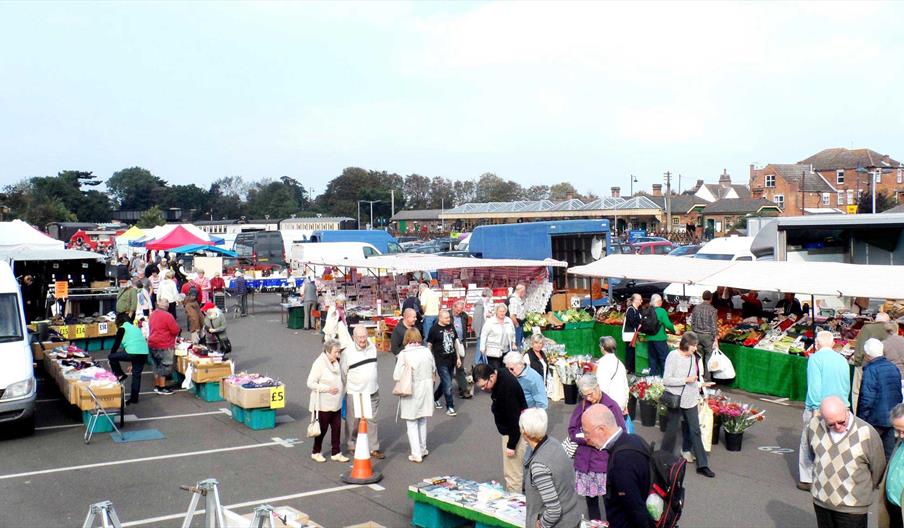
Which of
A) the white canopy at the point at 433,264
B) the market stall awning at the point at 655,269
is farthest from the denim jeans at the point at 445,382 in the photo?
the white canopy at the point at 433,264

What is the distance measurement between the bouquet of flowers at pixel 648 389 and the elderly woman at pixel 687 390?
7.29 ft

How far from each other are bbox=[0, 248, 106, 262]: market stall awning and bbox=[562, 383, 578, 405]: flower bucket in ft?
43.3

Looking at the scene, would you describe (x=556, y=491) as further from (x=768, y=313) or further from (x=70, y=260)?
(x=70, y=260)

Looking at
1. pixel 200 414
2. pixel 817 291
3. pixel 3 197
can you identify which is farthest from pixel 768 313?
pixel 3 197

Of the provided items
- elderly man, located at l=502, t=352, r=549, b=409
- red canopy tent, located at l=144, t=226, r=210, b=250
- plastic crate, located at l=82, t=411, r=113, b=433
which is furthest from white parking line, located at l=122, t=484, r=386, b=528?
red canopy tent, located at l=144, t=226, r=210, b=250

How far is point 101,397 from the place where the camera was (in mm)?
11367

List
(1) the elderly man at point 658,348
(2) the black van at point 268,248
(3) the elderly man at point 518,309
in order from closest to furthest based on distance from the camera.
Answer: (1) the elderly man at point 658,348 → (3) the elderly man at point 518,309 → (2) the black van at point 268,248

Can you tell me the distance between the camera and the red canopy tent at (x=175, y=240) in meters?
28.7

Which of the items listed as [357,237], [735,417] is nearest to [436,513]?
[735,417]

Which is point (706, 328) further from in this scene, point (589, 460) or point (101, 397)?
Answer: point (101, 397)

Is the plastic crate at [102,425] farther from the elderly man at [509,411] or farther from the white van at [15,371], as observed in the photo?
the elderly man at [509,411]

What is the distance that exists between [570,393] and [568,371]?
0.36 meters

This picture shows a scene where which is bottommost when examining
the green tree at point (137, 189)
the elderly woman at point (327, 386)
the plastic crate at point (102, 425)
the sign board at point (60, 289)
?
the plastic crate at point (102, 425)

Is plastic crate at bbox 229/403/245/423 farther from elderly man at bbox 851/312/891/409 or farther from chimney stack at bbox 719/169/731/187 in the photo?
chimney stack at bbox 719/169/731/187
